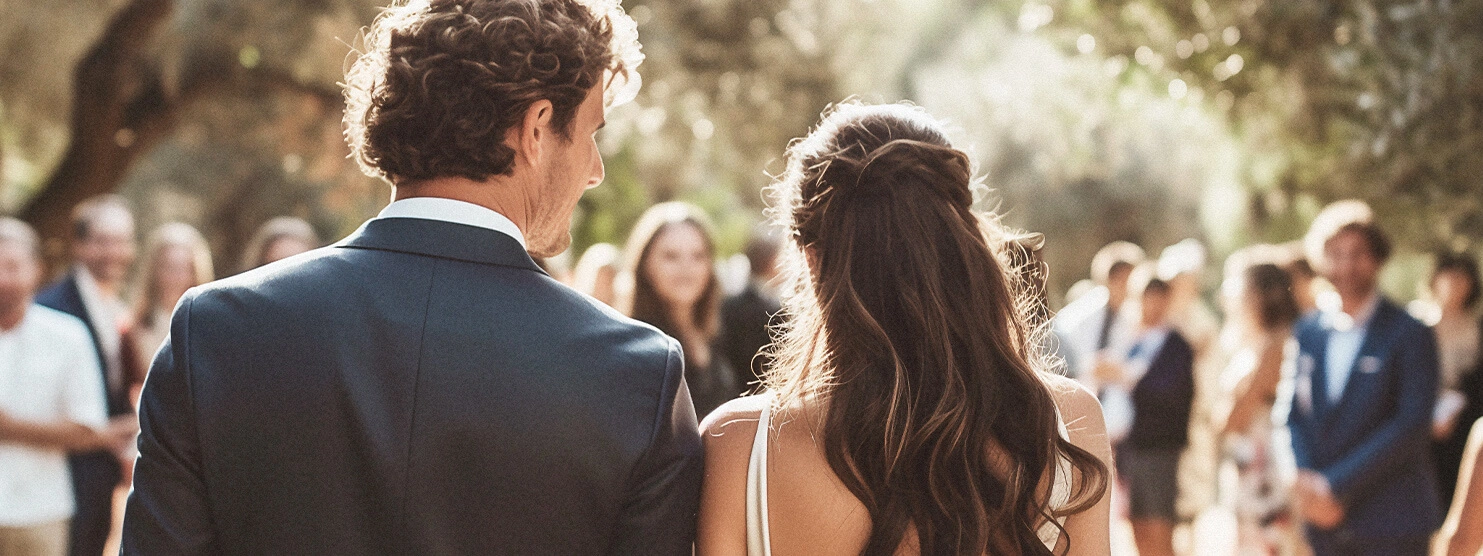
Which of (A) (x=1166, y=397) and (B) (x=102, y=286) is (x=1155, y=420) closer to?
(A) (x=1166, y=397)

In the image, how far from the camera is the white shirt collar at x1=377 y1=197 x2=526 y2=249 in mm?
1862

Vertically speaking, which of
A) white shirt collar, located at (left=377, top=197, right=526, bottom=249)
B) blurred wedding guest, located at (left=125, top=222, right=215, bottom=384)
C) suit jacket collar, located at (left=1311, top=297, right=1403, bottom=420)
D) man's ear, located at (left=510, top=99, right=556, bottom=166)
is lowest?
suit jacket collar, located at (left=1311, top=297, right=1403, bottom=420)

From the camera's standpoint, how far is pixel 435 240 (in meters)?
1.85

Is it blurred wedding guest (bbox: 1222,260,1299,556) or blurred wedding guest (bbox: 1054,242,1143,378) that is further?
blurred wedding guest (bbox: 1054,242,1143,378)

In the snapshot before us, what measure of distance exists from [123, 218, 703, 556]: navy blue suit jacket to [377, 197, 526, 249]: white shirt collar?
0.09m

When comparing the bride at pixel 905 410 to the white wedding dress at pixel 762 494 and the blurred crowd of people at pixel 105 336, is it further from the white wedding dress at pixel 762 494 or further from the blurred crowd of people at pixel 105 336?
the blurred crowd of people at pixel 105 336

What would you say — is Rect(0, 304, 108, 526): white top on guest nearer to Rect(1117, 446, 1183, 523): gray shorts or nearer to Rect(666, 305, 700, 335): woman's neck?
Rect(666, 305, 700, 335): woman's neck

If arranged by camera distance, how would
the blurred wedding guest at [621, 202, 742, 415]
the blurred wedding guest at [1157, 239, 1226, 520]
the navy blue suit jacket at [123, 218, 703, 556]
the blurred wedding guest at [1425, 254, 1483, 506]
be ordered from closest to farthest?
the navy blue suit jacket at [123, 218, 703, 556] < the blurred wedding guest at [621, 202, 742, 415] < the blurred wedding guest at [1425, 254, 1483, 506] < the blurred wedding guest at [1157, 239, 1226, 520]

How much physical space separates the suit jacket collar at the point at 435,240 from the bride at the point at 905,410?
49 cm

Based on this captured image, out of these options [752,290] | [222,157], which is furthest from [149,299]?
[222,157]

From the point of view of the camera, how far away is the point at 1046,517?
209cm

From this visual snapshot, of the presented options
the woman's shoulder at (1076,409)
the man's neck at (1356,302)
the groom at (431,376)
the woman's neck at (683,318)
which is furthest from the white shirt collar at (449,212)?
the man's neck at (1356,302)

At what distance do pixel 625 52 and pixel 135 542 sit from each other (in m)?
0.94

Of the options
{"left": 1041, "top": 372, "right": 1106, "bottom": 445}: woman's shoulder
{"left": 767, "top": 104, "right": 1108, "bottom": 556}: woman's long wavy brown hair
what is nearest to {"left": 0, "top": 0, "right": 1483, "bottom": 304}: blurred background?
{"left": 767, "top": 104, "right": 1108, "bottom": 556}: woman's long wavy brown hair
